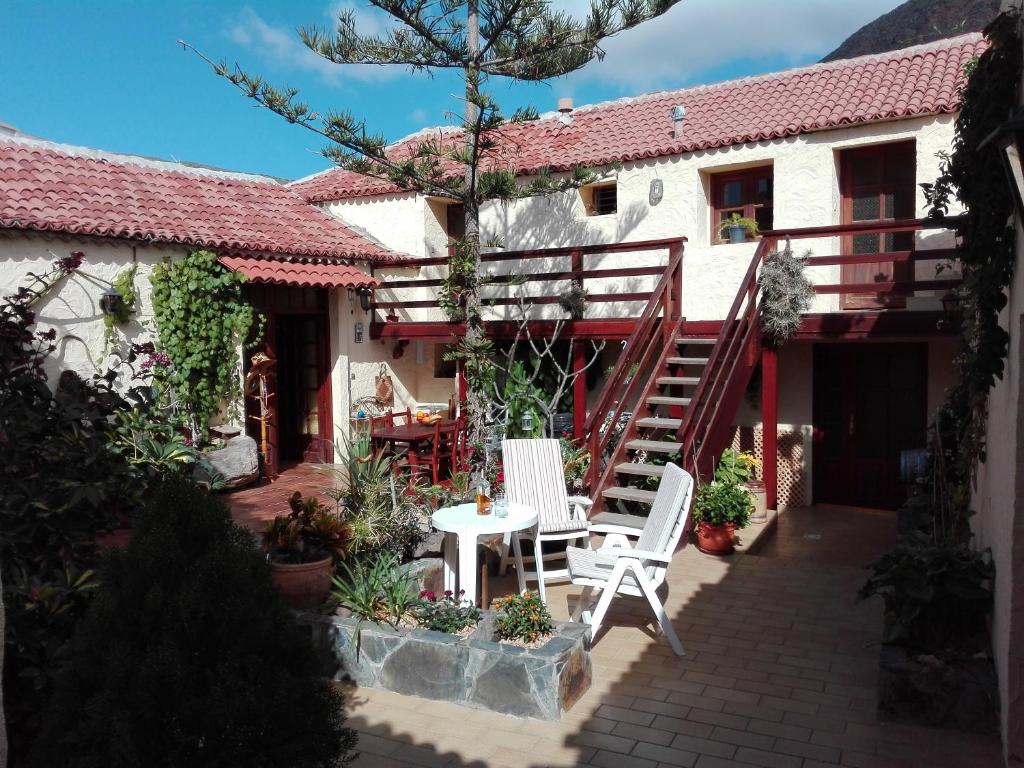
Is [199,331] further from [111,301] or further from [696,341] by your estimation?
[696,341]

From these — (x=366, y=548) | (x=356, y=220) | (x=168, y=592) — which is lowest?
(x=366, y=548)

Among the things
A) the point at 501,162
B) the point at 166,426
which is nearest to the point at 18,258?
the point at 166,426

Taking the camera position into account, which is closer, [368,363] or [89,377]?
[89,377]

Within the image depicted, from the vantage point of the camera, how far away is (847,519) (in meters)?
9.53

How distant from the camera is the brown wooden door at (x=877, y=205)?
9.77m

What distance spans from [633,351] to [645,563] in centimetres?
346

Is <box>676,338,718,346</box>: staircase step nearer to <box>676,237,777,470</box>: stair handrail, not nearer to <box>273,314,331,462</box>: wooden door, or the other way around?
<box>676,237,777,470</box>: stair handrail

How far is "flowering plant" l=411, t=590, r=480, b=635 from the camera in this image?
4.85 metres

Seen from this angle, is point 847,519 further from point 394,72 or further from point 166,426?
point 166,426

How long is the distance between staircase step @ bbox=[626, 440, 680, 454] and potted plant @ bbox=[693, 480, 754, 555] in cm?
46

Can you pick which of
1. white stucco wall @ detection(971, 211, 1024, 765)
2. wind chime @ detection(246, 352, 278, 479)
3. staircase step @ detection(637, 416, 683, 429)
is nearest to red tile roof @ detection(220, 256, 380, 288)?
wind chime @ detection(246, 352, 278, 479)

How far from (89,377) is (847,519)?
8706mm

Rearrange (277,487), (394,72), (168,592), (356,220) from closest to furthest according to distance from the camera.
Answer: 1. (168,592)
2. (394,72)
3. (277,487)
4. (356,220)

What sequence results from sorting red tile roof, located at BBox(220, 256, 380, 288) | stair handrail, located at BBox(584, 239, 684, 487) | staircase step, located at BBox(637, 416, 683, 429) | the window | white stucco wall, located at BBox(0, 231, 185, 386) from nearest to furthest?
1. stair handrail, located at BBox(584, 239, 684, 487)
2. staircase step, located at BBox(637, 416, 683, 429)
3. white stucco wall, located at BBox(0, 231, 185, 386)
4. red tile roof, located at BBox(220, 256, 380, 288)
5. the window
